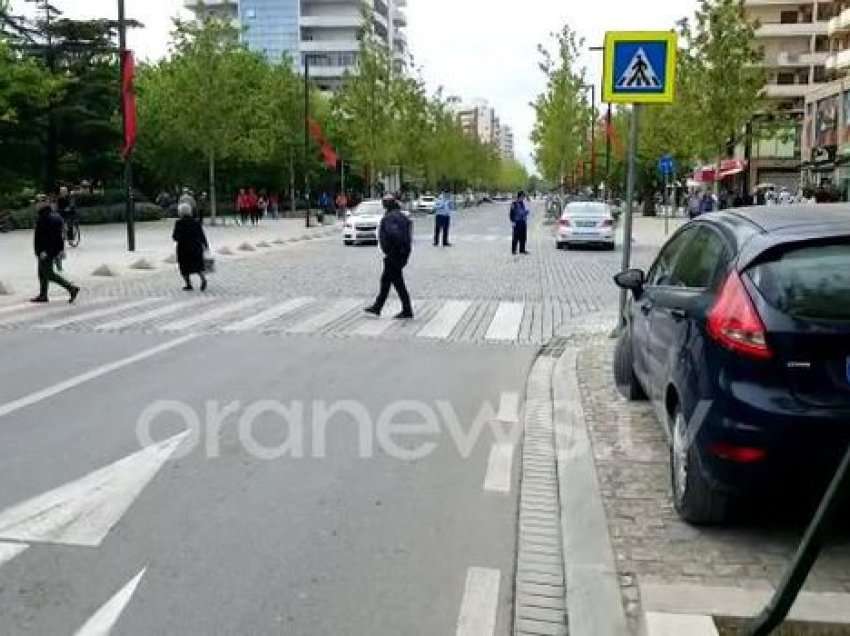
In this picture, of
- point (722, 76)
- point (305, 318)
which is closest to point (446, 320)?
point (305, 318)

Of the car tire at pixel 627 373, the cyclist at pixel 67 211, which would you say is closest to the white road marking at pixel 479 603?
the car tire at pixel 627 373

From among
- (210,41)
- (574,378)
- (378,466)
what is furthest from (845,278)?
(210,41)

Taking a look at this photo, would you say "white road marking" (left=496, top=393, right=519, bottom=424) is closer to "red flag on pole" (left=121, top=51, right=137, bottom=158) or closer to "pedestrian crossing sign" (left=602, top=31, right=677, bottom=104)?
"pedestrian crossing sign" (left=602, top=31, right=677, bottom=104)

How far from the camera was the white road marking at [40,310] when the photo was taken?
13219 mm

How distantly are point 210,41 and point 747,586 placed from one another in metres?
41.1

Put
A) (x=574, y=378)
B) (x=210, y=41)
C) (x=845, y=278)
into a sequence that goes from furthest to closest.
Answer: (x=210, y=41)
(x=574, y=378)
(x=845, y=278)

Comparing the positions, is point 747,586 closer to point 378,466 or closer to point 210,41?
point 378,466

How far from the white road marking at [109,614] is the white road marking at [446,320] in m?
7.51

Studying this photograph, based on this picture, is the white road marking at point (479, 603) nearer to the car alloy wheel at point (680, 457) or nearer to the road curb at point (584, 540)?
the road curb at point (584, 540)

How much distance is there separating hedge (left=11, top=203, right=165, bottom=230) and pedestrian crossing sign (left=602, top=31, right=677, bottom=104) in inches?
1299

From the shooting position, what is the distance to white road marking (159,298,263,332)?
487 inches

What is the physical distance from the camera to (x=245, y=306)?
14.6 metres

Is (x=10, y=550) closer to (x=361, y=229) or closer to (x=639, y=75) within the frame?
(x=639, y=75)

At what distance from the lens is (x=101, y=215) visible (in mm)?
45406
